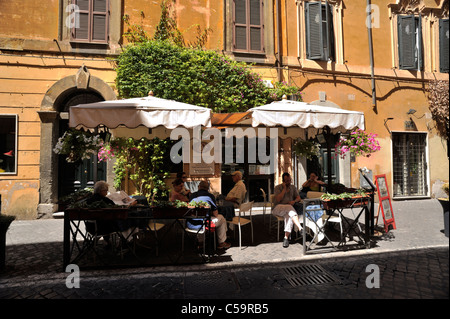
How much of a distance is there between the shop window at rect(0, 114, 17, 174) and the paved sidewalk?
3.35m

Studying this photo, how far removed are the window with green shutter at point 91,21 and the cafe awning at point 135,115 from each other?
522cm

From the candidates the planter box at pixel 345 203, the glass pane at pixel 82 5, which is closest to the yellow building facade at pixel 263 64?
the glass pane at pixel 82 5

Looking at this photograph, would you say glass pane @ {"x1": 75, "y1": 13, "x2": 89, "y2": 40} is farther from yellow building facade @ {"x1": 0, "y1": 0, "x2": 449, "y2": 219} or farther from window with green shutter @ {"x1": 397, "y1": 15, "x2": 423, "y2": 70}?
window with green shutter @ {"x1": 397, "y1": 15, "x2": 423, "y2": 70}

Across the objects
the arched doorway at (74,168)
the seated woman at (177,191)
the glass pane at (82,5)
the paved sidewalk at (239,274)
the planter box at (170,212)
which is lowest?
the paved sidewalk at (239,274)

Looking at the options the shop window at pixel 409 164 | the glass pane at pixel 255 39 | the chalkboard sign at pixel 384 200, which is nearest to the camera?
the chalkboard sign at pixel 384 200

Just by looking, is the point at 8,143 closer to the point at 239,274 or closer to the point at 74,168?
the point at 74,168

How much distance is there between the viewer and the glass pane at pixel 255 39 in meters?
9.67

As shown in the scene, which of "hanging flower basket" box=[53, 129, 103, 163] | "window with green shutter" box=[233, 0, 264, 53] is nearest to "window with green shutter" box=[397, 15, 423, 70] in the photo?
"window with green shutter" box=[233, 0, 264, 53]

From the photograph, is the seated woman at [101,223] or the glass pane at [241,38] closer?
the seated woman at [101,223]

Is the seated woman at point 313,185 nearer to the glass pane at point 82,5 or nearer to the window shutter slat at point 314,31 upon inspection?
the window shutter slat at point 314,31

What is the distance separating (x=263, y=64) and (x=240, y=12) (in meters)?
1.92

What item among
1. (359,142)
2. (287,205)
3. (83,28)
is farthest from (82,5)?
(359,142)

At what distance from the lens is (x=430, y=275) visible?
1.81m
